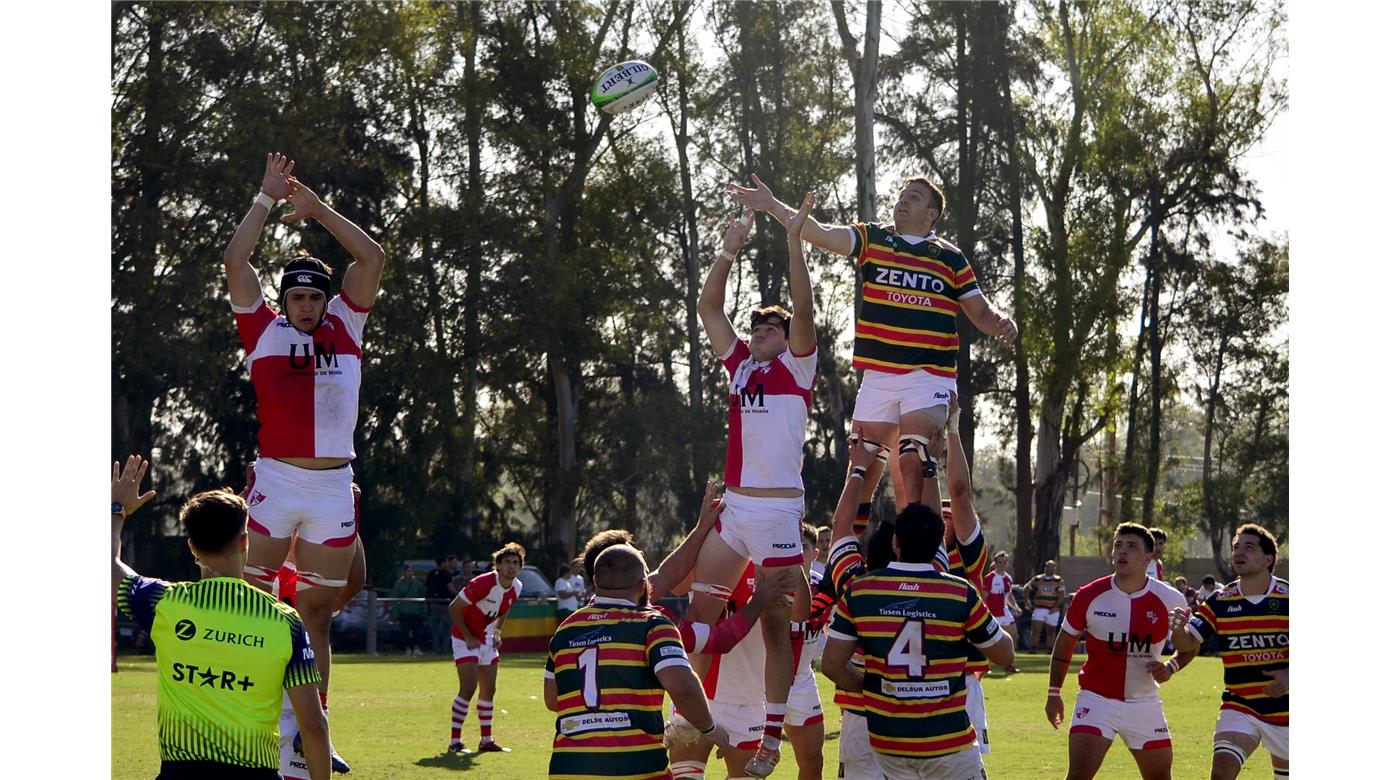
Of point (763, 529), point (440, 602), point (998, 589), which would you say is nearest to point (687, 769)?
point (763, 529)

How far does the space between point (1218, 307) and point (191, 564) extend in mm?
29010

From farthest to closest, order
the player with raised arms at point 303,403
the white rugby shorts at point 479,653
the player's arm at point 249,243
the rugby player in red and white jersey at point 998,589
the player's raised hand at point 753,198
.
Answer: the rugby player in red and white jersey at point 998,589, the white rugby shorts at point 479,653, the player's raised hand at point 753,198, the player with raised arms at point 303,403, the player's arm at point 249,243

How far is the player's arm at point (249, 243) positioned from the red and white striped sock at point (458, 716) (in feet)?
27.3

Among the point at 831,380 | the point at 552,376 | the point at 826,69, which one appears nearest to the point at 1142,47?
the point at 826,69

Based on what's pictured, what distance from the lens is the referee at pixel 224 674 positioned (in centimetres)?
672

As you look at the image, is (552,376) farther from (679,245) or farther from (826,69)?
(826,69)

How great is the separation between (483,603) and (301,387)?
29.7 ft

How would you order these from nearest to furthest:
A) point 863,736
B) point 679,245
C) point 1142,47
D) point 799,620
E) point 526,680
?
point 863,736 → point 799,620 → point 526,680 → point 1142,47 → point 679,245

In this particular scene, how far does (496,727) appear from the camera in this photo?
63.9ft

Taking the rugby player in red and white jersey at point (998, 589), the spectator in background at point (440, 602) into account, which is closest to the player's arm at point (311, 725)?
the rugby player in red and white jersey at point (998, 589)

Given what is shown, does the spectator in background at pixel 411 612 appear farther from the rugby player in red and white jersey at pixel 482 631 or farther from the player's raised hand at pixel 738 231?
the player's raised hand at pixel 738 231

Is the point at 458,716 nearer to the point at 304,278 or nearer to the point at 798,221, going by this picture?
the point at 304,278

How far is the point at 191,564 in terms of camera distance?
35375mm

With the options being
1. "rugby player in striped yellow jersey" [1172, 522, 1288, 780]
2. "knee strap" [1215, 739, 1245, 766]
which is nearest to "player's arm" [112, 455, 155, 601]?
"rugby player in striped yellow jersey" [1172, 522, 1288, 780]
